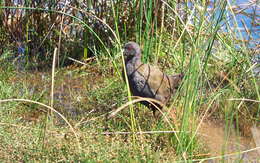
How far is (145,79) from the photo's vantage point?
14.4 ft

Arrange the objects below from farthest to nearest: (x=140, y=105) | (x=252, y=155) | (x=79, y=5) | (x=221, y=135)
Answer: (x=79, y=5) < (x=140, y=105) < (x=221, y=135) < (x=252, y=155)

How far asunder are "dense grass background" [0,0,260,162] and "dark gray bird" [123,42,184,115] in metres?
0.09

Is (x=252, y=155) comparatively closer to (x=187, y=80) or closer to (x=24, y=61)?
(x=187, y=80)

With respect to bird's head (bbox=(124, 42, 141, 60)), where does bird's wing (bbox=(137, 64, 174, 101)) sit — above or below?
below

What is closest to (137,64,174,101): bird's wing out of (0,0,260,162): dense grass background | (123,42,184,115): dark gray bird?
(123,42,184,115): dark gray bird

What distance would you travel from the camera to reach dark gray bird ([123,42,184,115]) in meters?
4.41

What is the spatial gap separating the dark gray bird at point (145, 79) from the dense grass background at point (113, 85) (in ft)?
0.31

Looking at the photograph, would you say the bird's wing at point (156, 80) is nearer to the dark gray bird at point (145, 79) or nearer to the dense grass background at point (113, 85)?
the dark gray bird at point (145, 79)

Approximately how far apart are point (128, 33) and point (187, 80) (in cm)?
276

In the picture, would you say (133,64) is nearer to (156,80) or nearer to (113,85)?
(156,80)

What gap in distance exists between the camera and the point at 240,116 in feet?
14.5

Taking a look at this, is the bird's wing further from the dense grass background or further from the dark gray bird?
the dense grass background

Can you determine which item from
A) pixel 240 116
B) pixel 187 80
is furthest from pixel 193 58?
pixel 240 116

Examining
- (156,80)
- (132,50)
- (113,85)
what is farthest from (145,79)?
(113,85)
